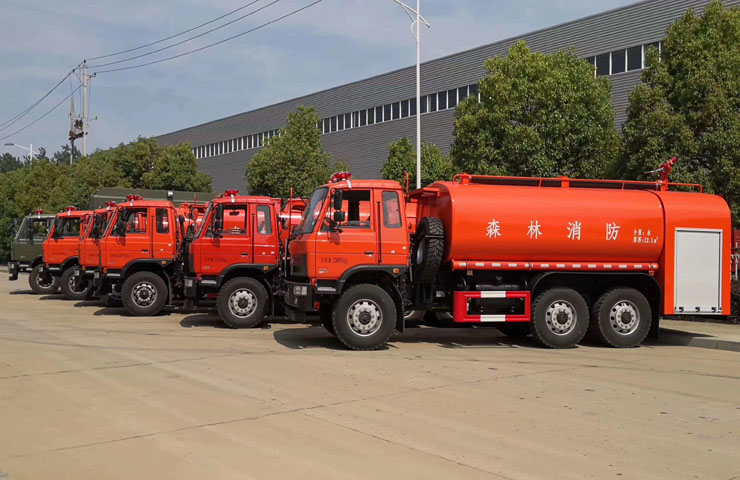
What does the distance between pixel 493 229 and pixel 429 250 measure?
1.11m

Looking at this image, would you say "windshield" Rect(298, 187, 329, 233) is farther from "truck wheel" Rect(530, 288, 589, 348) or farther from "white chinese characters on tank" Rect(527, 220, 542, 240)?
"truck wheel" Rect(530, 288, 589, 348)

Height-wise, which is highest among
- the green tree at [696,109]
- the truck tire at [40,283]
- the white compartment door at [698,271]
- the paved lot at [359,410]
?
the green tree at [696,109]

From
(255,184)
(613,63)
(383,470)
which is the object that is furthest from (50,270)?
(613,63)

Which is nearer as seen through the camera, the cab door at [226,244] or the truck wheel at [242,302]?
the truck wheel at [242,302]

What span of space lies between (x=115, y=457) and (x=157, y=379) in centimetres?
323

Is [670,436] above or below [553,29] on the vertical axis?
below

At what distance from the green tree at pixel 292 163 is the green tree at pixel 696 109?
18.3 m

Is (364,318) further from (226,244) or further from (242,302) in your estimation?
(226,244)

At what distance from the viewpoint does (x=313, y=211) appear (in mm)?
11898

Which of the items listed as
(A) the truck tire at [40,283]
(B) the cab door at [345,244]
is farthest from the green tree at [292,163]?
(B) the cab door at [345,244]

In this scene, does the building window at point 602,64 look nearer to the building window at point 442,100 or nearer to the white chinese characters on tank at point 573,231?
the building window at point 442,100

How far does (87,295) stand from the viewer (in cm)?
2064

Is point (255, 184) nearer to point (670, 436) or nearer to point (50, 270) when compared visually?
point (50, 270)

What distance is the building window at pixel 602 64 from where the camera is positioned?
35.1 meters
